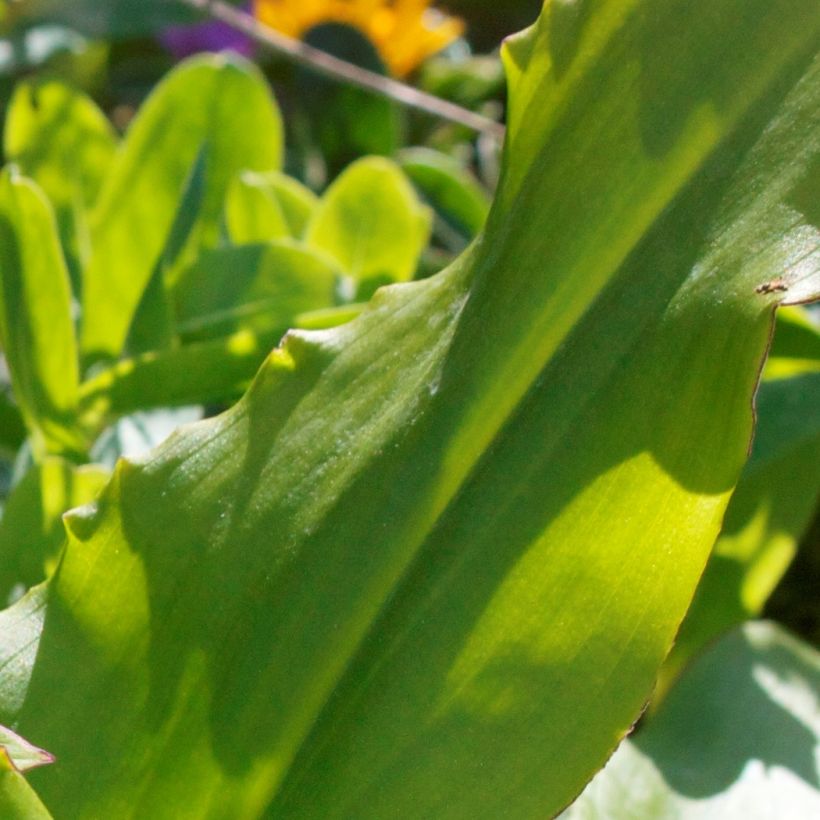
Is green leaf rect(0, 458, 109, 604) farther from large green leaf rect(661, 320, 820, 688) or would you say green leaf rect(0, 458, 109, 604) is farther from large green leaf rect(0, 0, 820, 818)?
large green leaf rect(661, 320, 820, 688)

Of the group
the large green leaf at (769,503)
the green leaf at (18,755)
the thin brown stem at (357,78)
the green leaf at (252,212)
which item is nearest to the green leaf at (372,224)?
the green leaf at (252,212)

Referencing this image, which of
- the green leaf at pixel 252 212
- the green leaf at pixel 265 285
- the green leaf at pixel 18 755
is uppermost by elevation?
the green leaf at pixel 252 212

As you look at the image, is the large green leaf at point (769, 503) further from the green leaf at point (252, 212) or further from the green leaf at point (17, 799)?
the green leaf at point (17, 799)

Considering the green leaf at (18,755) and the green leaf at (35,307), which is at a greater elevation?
the green leaf at (35,307)

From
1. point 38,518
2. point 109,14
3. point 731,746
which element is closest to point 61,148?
point 38,518

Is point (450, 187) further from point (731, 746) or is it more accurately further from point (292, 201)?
point (731, 746)

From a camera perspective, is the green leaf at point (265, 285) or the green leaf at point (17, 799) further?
the green leaf at point (265, 285)
